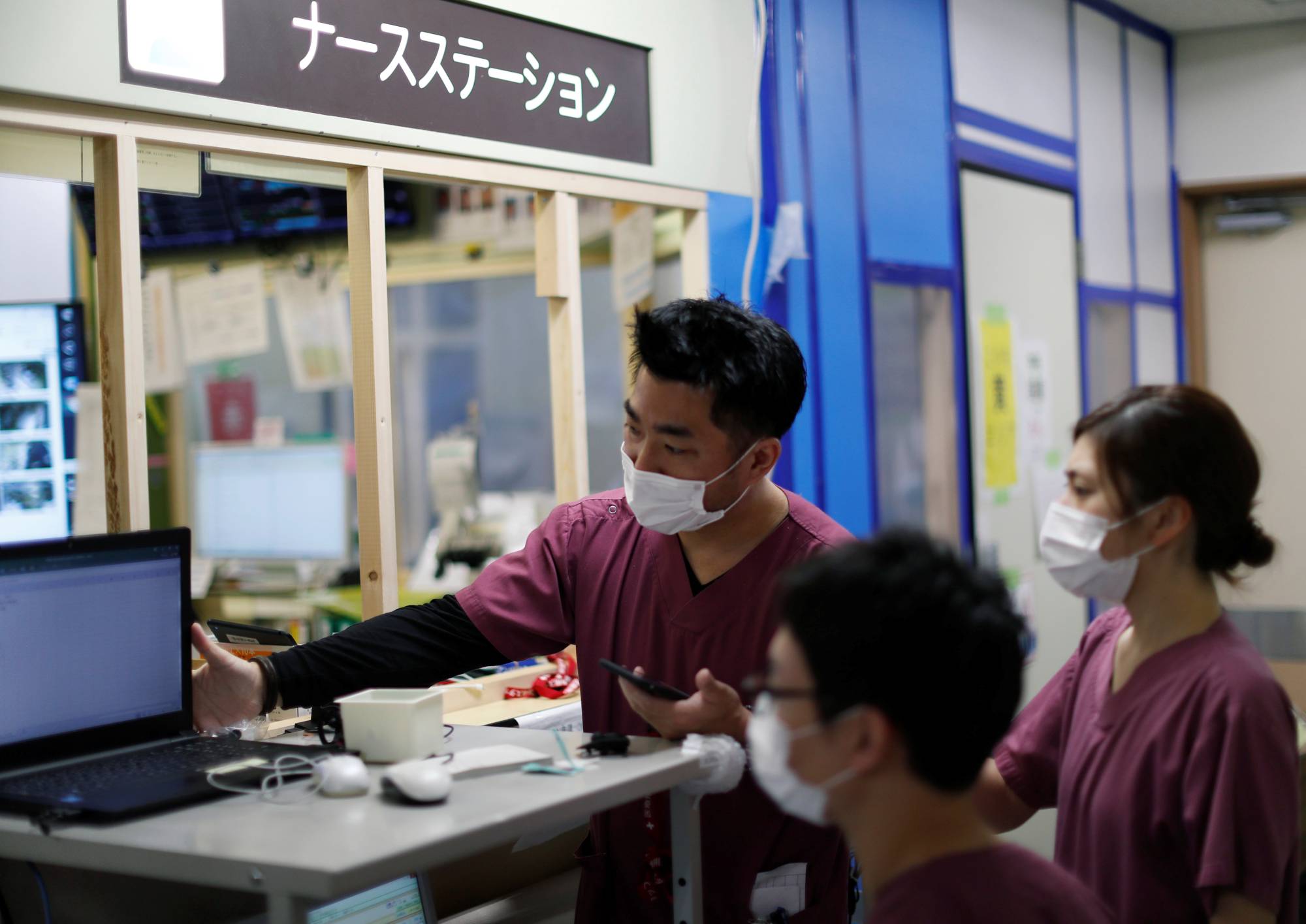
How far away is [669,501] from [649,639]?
20cm

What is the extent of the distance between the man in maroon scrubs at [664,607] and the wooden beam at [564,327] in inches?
29.8

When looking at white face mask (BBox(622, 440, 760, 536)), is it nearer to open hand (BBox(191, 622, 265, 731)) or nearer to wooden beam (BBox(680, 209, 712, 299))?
open hand (BBox(191, 622, 265, 731))

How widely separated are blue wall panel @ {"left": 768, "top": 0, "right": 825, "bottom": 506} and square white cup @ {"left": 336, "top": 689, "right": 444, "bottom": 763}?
1768 mm

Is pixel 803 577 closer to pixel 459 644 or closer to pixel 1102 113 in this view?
pixel 459 644

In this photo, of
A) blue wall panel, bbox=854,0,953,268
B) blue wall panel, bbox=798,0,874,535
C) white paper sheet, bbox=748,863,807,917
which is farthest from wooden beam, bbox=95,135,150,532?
blue wall panel, bbox=854,0,953,268

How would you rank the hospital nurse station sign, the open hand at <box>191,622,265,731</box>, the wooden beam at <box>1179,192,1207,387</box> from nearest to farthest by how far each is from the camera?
the open hand at <box>191,622,265,731</box>, the hospital nurse station sign, the wooden beam at <box>1179,192,1207,387</box>

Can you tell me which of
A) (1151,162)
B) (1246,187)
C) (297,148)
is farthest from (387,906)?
(1246,187)

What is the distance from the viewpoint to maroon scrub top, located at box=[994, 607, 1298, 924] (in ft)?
4.10

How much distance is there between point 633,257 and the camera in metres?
3.19

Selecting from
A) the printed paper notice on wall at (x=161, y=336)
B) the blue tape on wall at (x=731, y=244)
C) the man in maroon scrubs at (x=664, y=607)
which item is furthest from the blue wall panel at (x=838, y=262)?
the printed paper notice on wall at (x=161, y=336)

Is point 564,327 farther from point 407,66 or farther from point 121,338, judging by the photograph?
point 121,338

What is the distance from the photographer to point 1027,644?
1.07 metres

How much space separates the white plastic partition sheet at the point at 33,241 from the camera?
3377mm

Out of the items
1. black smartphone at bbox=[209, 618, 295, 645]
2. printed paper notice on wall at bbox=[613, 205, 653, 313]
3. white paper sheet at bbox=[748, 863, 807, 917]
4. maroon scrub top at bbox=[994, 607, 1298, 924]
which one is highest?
printed paper notice on wall at bbox=[613, 205, 653, 313]
